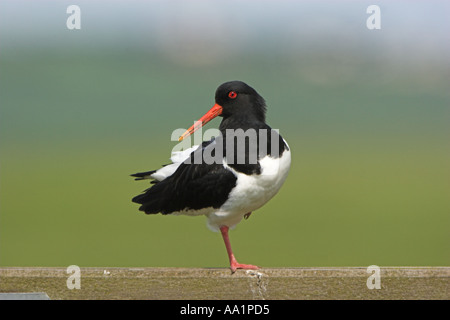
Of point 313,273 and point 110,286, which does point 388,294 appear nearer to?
point 313,273

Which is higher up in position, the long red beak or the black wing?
the long red beak

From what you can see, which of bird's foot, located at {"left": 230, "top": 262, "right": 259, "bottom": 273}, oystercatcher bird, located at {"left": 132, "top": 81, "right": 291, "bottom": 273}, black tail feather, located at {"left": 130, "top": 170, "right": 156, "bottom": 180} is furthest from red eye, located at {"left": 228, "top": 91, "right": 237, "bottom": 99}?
bird's foot, located at {"left": 230, "top": 262, "right": 259, "bottom": 273}

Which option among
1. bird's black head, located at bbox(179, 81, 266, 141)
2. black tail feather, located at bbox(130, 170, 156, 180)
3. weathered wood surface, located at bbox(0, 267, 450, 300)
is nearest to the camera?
weathered wood surface, located at bbox(0, 267, 450, 300)

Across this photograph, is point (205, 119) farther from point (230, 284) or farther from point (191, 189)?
point (230, 284)

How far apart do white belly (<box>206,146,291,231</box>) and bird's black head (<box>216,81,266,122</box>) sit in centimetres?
45

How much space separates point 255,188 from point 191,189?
1.74 feet

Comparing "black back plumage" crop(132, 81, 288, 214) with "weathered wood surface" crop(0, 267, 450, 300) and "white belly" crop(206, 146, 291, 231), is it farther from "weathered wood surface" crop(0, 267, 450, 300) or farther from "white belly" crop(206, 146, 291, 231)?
"weathered wood surface" crop(0, 267, 450, 300)

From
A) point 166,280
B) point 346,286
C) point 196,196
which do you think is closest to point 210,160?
point 196,196

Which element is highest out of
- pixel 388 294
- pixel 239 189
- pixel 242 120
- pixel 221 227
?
pixel 242 120

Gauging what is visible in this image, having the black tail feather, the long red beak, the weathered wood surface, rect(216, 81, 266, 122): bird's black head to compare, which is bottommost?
the weathered wood surface

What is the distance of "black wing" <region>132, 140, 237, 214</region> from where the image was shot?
14.7 feet

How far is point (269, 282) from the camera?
11.9 ft

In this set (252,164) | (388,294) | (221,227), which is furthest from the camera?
(221,227)

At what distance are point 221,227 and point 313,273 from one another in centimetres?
133
